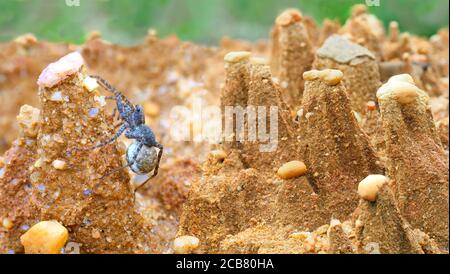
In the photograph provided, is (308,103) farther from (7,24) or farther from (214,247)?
(7,24)

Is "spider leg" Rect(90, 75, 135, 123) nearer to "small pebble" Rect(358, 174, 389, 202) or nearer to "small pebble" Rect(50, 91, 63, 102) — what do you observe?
"small pebble" Rect(50, 91, 63, 102)

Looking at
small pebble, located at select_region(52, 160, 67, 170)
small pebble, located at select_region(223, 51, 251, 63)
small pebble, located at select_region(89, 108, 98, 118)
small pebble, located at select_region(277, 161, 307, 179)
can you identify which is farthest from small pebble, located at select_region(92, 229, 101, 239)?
small pebble, located at select_region(223, 51, 251, 63)

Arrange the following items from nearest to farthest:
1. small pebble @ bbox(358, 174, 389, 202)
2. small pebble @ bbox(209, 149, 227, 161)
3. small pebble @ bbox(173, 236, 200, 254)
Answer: small pebble @ bbox(358, 174, 389, 202) < small pebble @ bbox(173, 236, 200, 254) < small pebble @ bbox(209, 149, 227, 161)

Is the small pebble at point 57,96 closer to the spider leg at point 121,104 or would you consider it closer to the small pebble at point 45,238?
the spider leg at point 121,104

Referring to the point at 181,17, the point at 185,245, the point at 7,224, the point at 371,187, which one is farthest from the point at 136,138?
the point at 181,17

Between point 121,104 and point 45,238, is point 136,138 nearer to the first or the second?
point 121,104

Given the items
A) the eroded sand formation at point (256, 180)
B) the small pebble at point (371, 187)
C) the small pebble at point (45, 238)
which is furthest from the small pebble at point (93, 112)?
the small pebble at point (371, 187)

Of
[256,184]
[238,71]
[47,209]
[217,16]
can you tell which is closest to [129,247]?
[47,209]
